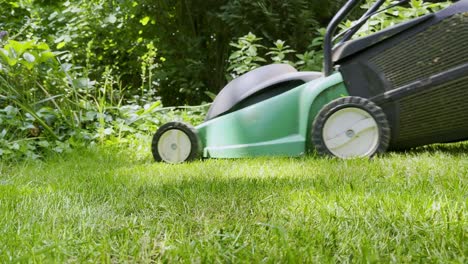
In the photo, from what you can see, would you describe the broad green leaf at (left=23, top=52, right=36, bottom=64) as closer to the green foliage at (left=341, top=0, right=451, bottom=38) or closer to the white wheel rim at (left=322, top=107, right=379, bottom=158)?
the white wheel rim at (left=322, top=107, right=379, bottom=158)

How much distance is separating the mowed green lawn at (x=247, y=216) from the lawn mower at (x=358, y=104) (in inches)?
11.7

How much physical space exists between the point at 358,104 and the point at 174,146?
883mm

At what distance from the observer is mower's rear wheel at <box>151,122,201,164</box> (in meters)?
2.29

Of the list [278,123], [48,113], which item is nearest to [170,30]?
[48,113]

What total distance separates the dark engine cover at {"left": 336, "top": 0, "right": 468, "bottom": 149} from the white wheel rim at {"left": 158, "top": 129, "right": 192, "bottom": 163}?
32.0 inches

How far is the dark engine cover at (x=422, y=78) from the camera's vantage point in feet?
6.24

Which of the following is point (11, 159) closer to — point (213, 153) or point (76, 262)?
point (213, 153)

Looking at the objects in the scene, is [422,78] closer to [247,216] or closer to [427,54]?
[427,54]

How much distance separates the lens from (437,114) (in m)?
1.96

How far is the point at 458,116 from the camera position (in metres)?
1.94

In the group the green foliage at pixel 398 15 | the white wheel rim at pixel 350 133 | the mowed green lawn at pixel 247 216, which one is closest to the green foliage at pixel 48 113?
the mowed green lawn at pixel 247 216

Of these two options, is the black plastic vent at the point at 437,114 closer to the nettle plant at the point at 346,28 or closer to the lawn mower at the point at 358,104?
the lawn mower at the point at 358,104

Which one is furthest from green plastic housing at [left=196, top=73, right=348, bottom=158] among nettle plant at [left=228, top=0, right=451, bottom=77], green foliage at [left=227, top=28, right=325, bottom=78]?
green foliage at [left=227, top=28, right=325, bottom=78]

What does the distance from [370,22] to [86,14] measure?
2935 mm
